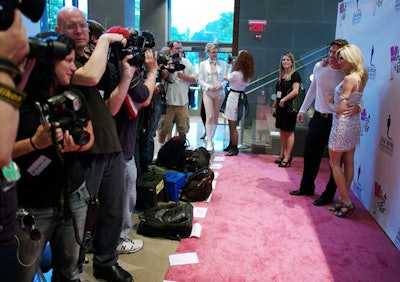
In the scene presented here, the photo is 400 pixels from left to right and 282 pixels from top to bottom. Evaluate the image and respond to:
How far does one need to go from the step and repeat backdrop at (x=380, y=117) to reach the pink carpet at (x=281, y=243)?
0.20 m

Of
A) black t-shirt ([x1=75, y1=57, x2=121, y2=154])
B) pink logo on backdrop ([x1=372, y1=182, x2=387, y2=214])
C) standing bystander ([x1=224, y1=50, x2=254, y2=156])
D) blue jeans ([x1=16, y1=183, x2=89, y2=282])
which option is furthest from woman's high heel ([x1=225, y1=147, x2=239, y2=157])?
blue jeans ([x1=16, y1=183, x2=89, y2=282])

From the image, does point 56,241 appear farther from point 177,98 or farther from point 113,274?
point 177,98

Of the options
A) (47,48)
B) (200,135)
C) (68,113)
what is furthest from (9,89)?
(200,135)

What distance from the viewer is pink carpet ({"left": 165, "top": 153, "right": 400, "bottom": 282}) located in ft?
8.18

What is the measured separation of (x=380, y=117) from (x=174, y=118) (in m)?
2.65

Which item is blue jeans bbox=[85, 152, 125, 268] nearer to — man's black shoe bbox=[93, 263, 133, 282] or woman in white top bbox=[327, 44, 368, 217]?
man's black shoe bbox=[93, 263, 133, 282]

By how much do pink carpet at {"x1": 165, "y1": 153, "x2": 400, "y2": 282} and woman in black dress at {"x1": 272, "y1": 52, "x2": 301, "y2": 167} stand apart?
1039 millimetres

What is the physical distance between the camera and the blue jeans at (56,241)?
139cm

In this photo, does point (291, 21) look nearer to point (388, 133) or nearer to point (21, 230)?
point (388, 133)

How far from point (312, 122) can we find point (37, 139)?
298 centimetres

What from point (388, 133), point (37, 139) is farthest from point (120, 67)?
point (388, 133)

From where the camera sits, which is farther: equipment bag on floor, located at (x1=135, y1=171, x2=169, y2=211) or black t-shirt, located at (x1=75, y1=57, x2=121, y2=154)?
equipment bag on floor, located at (x1=135, y1=171, x2=169, y2=211)

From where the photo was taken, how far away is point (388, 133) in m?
3.20

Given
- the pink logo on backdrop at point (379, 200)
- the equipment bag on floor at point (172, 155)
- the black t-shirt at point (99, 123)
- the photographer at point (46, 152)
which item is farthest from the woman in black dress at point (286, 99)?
the photographer at point (46, 152)
